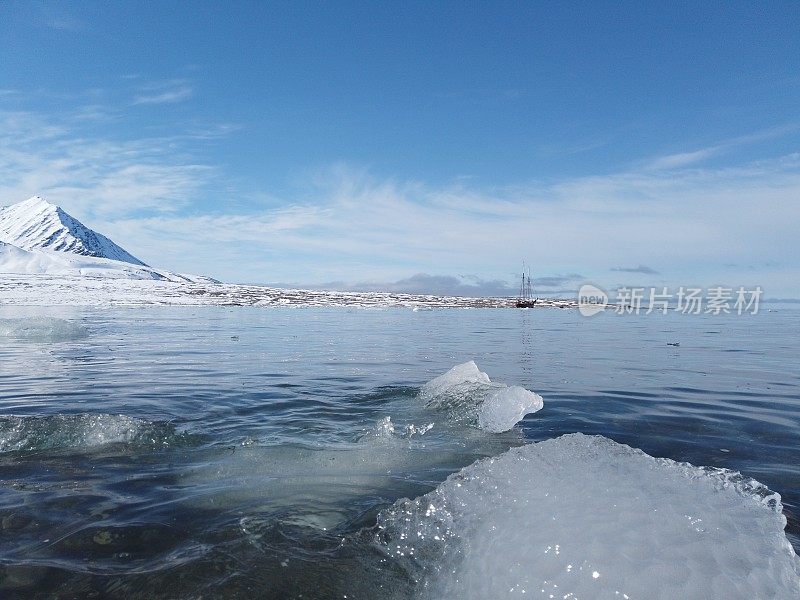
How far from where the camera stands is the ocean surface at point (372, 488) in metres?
3.16

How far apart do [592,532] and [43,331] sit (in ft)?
79.8

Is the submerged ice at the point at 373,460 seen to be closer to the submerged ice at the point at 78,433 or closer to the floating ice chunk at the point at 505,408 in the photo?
the floating ice chunk at the point at 505,408

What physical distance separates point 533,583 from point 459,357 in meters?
14.2

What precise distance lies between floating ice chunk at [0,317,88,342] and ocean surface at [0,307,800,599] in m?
11.3

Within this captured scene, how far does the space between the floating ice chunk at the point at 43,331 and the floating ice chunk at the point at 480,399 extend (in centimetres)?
1809

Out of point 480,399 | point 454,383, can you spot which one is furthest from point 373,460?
point 454,383

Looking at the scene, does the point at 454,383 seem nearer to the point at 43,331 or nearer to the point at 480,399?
the point at 480,399

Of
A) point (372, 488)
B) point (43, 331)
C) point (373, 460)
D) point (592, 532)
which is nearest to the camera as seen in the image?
point (592, 532)

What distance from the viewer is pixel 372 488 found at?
16.3 feet

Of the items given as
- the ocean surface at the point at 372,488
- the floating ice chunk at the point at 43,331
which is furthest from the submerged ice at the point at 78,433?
the floating ice chunk at the point at 43,331

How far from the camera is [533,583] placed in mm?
2928

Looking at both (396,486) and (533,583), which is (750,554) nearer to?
(533,583)

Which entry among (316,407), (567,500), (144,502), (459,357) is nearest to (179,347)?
(459,357)

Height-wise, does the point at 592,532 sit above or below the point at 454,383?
above
